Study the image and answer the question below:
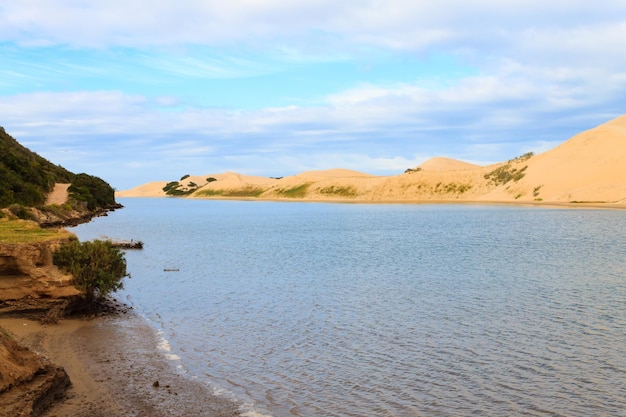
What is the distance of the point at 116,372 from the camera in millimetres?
12492

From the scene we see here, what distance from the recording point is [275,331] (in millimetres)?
16266

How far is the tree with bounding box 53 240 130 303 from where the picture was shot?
17406 mm

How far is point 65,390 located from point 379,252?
25648mm

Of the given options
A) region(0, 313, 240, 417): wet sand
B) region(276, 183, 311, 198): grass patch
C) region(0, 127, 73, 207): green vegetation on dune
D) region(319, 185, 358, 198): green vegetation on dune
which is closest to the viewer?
region(0, 313, 240, 417): wet sand

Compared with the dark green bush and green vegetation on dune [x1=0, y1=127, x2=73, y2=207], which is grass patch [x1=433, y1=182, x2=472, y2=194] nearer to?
the dark green bush

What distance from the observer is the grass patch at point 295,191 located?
595 feet

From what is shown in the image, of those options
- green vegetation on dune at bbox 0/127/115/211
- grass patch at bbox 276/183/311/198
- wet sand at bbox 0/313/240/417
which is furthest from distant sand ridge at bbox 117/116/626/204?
wet sand at bbox 0/313/240/417

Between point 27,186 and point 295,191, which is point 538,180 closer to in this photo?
point 27,186

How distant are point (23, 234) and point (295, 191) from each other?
168 meters

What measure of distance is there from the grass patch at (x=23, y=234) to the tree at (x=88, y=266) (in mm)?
763

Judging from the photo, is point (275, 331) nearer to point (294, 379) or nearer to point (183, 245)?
point (294, 379)

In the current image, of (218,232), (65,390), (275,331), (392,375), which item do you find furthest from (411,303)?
(218,232)

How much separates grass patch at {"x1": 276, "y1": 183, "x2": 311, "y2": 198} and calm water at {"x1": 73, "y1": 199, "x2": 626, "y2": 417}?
14705 centimetres

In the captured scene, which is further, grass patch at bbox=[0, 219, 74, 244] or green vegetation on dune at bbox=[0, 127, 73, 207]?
green vegetation on dune at bbox=[0, 127, 73, 207]
